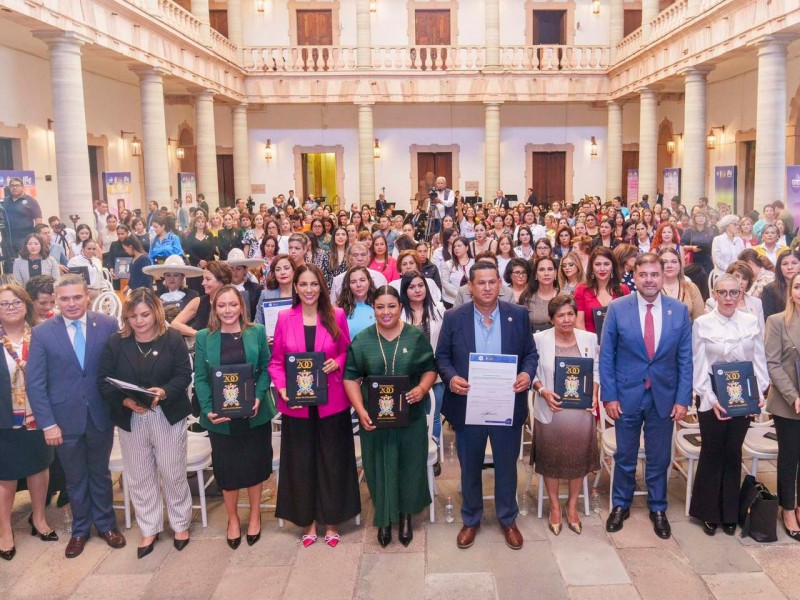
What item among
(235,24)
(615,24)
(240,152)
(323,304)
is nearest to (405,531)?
(323,304)

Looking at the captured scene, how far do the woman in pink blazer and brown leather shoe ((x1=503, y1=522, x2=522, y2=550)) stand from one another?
108cm

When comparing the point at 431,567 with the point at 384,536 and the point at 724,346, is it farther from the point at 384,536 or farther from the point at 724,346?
the point at 724,346

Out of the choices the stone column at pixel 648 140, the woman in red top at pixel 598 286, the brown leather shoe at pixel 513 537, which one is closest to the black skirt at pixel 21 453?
the brown leather shoe at pixel 513 537

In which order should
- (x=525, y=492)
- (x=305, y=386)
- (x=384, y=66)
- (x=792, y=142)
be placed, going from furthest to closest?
(x=384, y=66)
(x=792, y=142)
(x=525, y=492)
(x=305, y=386)

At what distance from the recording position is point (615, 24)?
73.9ft

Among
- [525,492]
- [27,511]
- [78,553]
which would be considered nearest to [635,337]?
[525,492]

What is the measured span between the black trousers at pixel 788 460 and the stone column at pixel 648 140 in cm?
1643

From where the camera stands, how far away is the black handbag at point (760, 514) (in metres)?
4.63

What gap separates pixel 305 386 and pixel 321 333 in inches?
16.0

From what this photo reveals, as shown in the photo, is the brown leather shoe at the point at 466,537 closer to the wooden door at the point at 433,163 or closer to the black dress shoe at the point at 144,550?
the black dress shoe at the point at 144,550

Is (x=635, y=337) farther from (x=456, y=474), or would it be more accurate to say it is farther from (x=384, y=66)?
(x=384, y=66)

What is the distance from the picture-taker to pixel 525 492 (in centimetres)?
536

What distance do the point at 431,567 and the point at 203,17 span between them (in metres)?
18.0

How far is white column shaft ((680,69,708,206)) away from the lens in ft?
53.2
